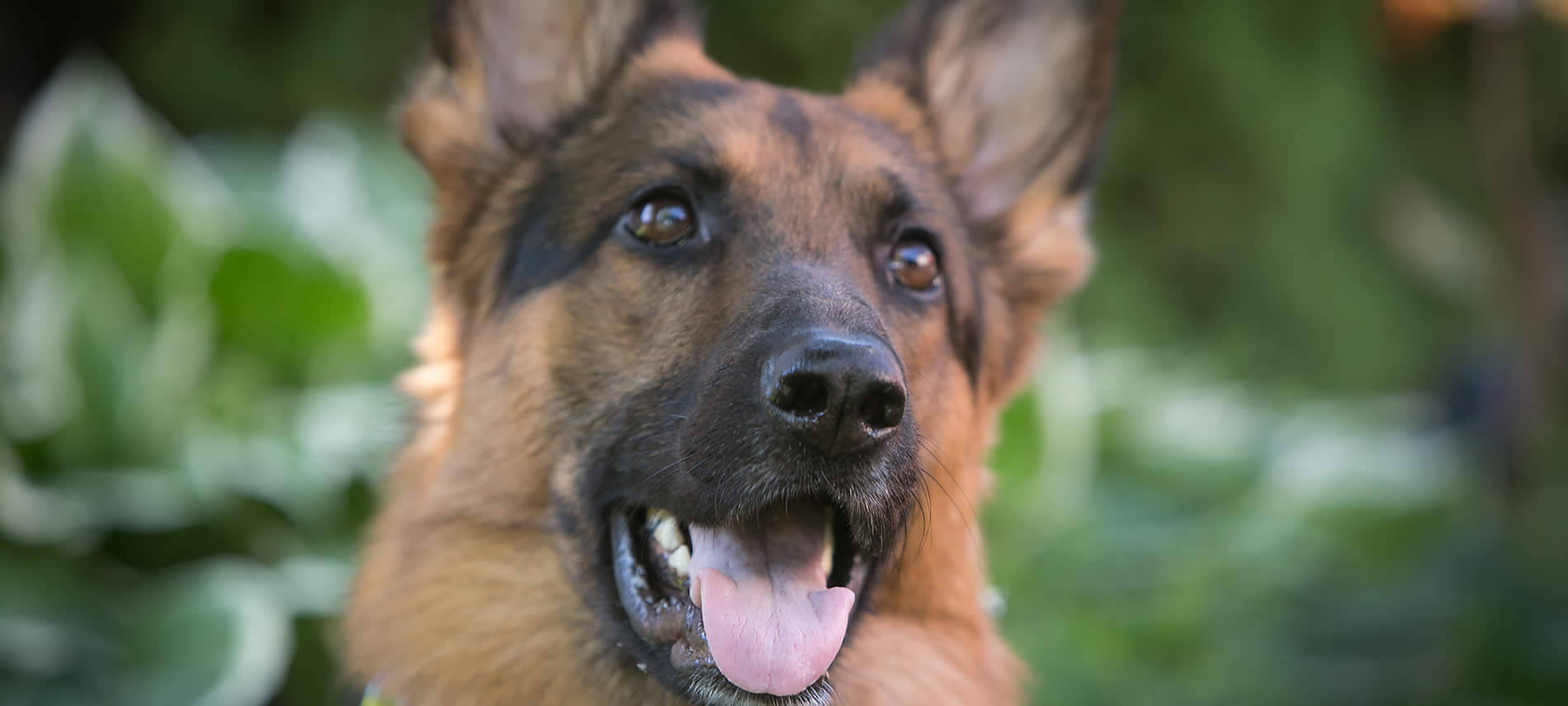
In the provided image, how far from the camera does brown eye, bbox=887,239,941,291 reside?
2438mm

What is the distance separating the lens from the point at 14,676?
319 cm

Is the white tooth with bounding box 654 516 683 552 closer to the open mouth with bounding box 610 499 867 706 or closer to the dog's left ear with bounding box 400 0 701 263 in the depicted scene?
the open mouth with bounding box 610 499 867 706

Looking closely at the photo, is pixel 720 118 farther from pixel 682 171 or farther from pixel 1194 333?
pixel 1194 333

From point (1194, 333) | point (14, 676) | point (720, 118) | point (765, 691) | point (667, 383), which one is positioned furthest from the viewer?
point (1194, 333)

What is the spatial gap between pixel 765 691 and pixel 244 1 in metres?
4.41

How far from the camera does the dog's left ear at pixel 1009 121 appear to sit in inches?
111

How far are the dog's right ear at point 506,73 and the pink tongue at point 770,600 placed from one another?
1028 millimetres

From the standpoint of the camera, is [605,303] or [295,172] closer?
[605,303]

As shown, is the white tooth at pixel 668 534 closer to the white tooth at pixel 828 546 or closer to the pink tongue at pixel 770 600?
the pink tongue at pixel 770 600

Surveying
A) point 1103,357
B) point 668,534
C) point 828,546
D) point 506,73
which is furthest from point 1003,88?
point 1103,357

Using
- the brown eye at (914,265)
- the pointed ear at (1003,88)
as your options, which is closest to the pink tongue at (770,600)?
the brown eye at (914,265)

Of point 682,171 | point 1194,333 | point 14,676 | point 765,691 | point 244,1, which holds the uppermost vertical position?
point 682,171

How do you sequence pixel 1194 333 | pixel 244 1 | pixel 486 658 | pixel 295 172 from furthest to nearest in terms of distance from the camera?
pixel 1194 333, pixel 244 1, pixel 295 172, pixel 486 658

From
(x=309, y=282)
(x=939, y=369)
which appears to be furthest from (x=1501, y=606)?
(x=309, y=282)
